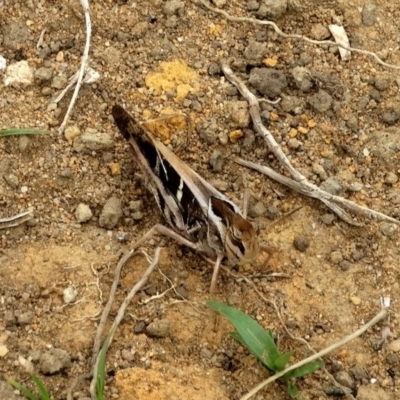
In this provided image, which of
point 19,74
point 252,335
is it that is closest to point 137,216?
point 252,335

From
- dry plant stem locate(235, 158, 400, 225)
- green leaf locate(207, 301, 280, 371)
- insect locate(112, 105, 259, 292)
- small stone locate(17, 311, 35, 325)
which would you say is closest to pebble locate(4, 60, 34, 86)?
insect locate(112, 105, 259, 292)

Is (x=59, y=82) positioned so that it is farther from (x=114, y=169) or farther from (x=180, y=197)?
(x=180, y=197)

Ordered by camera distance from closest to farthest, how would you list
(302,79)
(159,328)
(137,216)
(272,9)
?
(159,328)
(137,216)
(302,79)
(272,9)

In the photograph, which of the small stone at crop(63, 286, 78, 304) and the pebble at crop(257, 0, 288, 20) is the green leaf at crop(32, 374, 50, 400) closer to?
the small stone at crop(63, 286, 78, 304)

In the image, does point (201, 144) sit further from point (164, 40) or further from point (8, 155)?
point (8, 155)

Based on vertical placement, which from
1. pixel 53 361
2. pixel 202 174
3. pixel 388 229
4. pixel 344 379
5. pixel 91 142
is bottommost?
pixel 344 379

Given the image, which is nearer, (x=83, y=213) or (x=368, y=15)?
(x=83, y=213)
